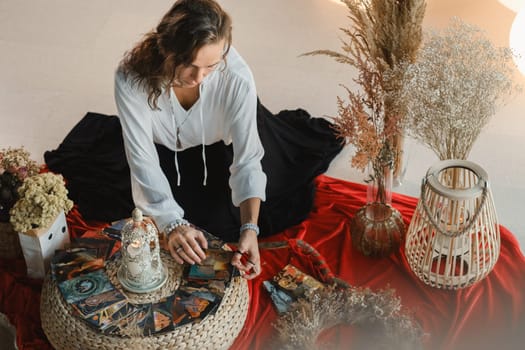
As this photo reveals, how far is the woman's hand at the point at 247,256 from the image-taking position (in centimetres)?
234

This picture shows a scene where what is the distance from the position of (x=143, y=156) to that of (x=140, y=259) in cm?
43

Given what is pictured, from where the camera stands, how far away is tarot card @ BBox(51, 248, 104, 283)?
228 centimetres

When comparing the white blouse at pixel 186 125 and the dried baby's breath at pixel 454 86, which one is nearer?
the dried baby's breath at pixel 454 86

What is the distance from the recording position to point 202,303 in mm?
2199

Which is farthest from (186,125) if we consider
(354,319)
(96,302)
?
(354,319)

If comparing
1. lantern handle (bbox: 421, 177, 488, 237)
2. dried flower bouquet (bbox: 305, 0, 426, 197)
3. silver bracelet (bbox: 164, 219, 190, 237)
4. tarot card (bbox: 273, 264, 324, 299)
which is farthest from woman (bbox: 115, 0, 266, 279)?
lantern handle (bbox: 421, 177, 488, 237)

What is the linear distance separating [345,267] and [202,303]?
69 centimetres

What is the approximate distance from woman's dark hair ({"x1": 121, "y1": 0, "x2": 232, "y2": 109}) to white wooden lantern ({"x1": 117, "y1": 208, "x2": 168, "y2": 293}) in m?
0.50

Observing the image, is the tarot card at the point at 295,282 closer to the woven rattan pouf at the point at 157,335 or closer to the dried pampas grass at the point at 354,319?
the dried pampas grass at the point at 354,319

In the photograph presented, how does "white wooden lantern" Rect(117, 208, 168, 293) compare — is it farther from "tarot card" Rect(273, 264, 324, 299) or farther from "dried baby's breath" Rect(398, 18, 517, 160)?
"dried baby's breath" Rect(398, 18, 517, 160)

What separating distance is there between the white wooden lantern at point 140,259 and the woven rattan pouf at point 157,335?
0.03m

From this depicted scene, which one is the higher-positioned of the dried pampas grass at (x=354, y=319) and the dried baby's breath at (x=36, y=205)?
the dried baby's breath at (x=36, y=205)

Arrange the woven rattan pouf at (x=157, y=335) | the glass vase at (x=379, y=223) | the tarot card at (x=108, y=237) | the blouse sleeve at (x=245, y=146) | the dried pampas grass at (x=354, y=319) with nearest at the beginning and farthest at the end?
the woven rattan pouf at (x=157, y=335) < the dried pampas grass at (x=354, y=319) < the tarot card at (x=108, y=237) < the blouse sleeve at (x=245, y=146) < the glass vase at (x=379, y=223)

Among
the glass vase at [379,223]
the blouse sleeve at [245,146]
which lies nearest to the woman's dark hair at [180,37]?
the blouse sleeve at [245,146]
